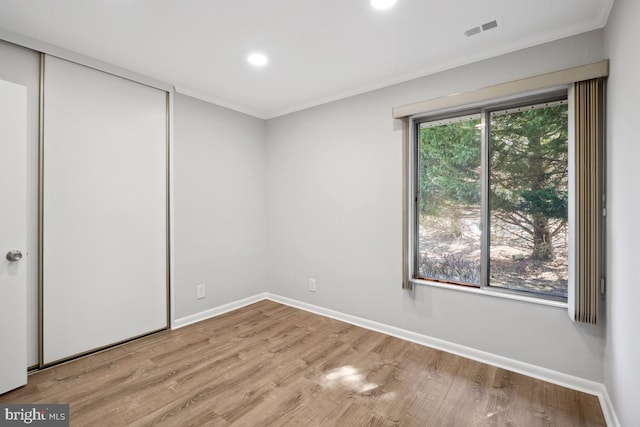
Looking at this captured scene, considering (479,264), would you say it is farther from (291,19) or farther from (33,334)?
(33,334)

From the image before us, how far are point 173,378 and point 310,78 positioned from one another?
287cm

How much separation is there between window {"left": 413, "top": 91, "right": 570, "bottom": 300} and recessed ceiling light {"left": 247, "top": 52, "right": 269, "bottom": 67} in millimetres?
1533

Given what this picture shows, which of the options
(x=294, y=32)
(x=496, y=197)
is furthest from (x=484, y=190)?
(x=294, y=32)

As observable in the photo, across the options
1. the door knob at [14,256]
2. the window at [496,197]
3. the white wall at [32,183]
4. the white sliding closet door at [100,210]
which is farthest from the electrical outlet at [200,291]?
the window at [496,197]

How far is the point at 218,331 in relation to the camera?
315 cm

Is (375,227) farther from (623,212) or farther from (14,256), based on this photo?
(14,256)

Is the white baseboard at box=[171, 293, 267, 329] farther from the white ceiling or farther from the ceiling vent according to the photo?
the ceiling vent

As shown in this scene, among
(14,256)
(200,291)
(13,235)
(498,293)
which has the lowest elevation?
(200,291)

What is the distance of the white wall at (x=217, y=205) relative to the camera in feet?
10.8

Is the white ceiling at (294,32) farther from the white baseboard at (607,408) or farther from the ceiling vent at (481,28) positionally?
the white baseboard at (607,408)

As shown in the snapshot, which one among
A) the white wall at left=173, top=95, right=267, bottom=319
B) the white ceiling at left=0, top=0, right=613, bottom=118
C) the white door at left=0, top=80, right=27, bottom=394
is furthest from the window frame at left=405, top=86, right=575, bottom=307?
the white door at left=0, top=80, right=27, bottom=394

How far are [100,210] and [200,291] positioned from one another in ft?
4.40

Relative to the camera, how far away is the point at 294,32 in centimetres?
220

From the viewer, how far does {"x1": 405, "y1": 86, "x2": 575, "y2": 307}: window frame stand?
210cm
